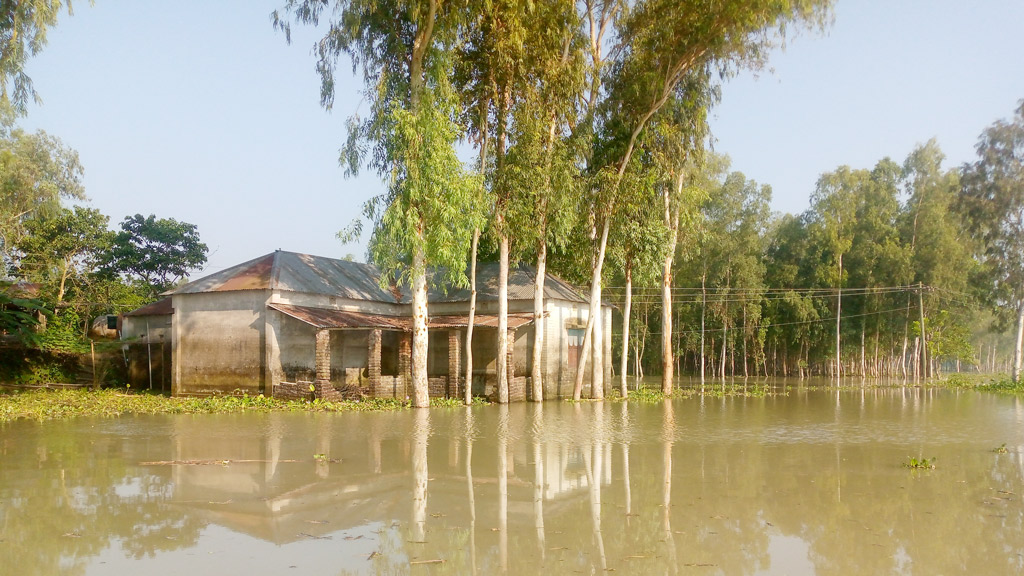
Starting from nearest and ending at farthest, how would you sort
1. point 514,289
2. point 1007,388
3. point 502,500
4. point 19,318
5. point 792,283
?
1. point 502,500
2. point 19,318
3. point 514,289
4. point 1007,388
5. point 792,283

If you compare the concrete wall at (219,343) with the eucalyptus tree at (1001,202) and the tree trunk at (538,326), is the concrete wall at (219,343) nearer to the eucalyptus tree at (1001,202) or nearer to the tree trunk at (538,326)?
the tree trunk at (538,326)

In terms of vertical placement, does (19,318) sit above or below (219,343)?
above

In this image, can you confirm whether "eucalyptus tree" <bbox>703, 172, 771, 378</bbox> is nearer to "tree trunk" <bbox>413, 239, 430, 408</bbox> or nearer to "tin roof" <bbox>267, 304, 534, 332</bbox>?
"tin roof" <bbox>267, 304, 534, 332</bbox>

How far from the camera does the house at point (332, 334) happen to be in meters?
24.6

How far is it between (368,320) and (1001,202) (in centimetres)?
3199

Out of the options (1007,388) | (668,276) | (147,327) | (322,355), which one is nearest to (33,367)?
(147,327)

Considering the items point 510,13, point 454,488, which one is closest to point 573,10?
point 510,13

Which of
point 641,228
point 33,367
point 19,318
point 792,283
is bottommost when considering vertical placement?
point 33,367

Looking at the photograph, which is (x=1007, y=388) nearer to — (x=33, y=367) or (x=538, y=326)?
(x=538, y=326)

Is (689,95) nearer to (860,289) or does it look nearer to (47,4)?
(47,4)

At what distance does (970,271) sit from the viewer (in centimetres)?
4941

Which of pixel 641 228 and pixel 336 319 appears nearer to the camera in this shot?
pixel 336 319

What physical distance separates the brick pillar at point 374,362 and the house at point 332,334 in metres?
0.03

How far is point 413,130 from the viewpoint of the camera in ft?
67.1
